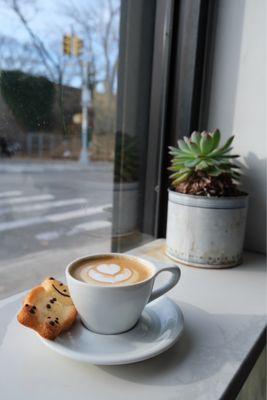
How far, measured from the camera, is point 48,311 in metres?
0.37

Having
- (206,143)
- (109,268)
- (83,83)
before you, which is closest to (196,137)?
(206,143)

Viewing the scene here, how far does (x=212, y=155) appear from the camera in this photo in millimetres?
641

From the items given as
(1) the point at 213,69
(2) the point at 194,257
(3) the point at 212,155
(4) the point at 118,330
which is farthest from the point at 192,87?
(4) the point at 118,330

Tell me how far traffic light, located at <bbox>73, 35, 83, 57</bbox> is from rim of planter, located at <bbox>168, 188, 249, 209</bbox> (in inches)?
12.4

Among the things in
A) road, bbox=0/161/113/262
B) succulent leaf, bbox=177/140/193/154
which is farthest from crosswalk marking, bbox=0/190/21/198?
succulent leaf, bbox=177/140/193/154

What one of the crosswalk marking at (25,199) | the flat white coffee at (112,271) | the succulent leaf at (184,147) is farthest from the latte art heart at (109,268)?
the succulent leaf at (184,147)

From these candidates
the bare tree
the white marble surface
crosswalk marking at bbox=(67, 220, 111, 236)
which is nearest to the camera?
the white marble surface

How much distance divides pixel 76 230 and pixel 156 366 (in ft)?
1.27

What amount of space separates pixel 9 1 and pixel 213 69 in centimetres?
46

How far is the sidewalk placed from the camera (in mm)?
511

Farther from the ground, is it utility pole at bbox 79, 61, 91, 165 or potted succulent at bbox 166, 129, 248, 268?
utility pole at bbox 79, 61, 91, 165

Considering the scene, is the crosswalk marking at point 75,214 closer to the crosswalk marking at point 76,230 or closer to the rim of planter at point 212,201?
the crosswalk marking at point 76,230

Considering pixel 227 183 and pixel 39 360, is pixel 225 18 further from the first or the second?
pixel 39 360

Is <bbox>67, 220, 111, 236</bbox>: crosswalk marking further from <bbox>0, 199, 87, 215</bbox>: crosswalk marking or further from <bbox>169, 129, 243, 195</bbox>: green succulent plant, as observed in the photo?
<bbox>169, 129, 243, 195</bbox>: green succulent plant
